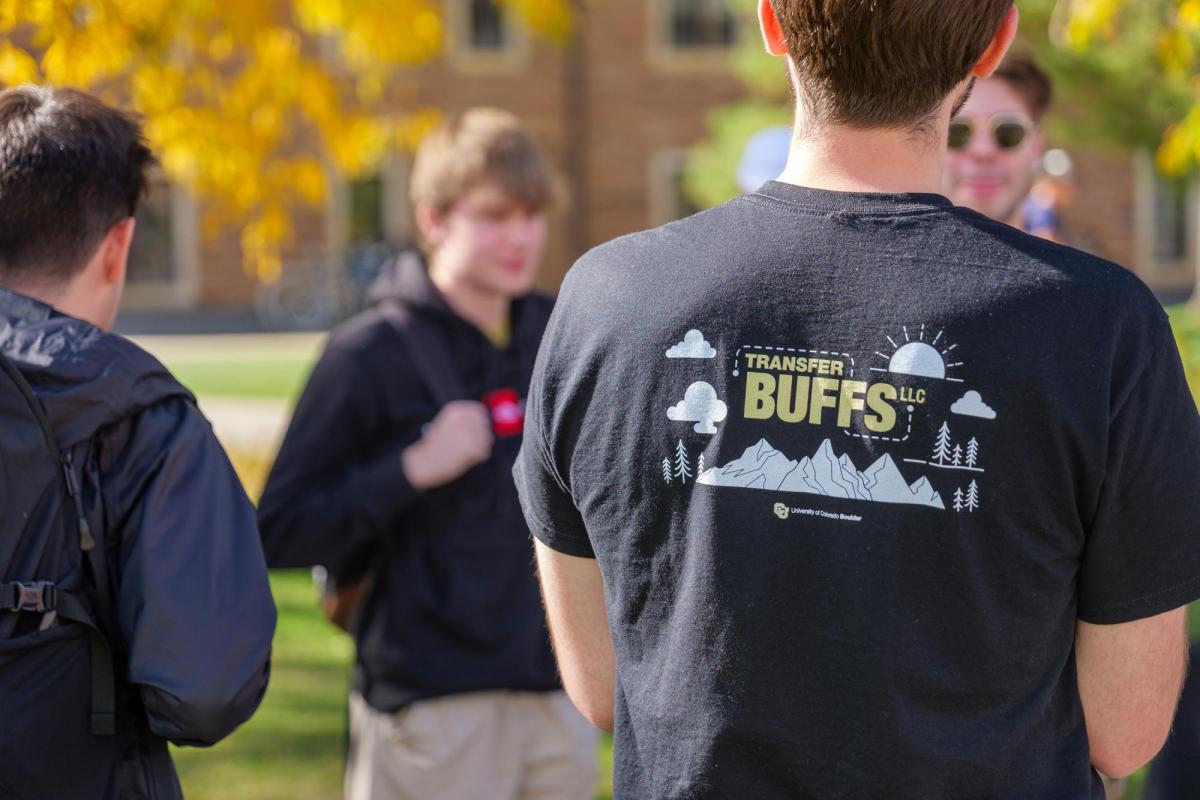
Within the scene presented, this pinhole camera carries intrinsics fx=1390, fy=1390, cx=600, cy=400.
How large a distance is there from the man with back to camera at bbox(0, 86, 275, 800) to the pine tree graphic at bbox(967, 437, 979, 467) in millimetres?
1125

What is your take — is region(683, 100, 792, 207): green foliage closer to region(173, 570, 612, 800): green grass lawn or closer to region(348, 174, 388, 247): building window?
region(348, 174, 388, 247): building window

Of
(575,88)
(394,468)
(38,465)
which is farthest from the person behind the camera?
(575,88)

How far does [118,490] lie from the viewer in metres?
2.06

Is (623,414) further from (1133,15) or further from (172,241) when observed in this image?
(172,241)

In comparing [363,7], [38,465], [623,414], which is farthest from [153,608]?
[363,7]

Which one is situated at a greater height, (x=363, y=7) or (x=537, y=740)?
(x=363, y=7)

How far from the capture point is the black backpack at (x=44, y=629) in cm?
198

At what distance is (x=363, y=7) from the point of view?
18.8ft

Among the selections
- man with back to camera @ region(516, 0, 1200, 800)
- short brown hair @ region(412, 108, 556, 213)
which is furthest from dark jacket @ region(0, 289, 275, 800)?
short brown hair @ region(412, 108, 556, 213)

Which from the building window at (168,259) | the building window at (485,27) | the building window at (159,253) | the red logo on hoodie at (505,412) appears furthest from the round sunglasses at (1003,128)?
the building window at (159,253)

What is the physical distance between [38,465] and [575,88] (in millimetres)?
25286

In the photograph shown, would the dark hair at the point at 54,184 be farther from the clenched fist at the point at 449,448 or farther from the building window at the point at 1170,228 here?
the building window at the point at 1170,228

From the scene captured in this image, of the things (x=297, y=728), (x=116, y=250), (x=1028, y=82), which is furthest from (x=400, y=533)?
(x=297, y=728)

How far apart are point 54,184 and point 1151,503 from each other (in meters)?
1.63
